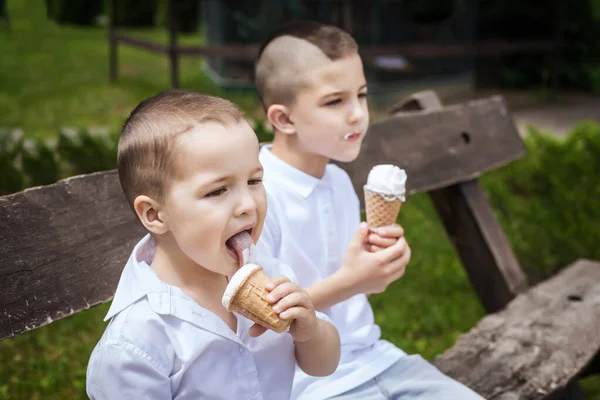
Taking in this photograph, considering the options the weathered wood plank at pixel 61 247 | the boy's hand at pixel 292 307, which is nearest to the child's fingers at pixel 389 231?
the boy's hand at pixel 292 307

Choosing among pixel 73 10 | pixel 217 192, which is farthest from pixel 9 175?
pixel 73 10

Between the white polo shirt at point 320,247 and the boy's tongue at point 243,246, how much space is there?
465 millimetres

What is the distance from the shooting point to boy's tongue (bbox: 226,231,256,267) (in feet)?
4.96

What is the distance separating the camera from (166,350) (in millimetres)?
1515

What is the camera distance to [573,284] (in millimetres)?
3213

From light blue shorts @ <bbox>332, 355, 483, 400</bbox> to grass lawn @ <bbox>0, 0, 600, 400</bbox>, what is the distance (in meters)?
1.61

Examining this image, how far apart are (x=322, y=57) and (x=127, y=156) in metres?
0.73

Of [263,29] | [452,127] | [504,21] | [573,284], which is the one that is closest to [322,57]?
[452,127]

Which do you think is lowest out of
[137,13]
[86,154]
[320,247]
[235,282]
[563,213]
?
[137,13]

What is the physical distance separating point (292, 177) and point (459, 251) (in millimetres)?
1604

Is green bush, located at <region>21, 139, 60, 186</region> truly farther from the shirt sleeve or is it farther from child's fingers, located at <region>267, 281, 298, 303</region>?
child's fingers, located at <region>267, 281, 298, 303</region>

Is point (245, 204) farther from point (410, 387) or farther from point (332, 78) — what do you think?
point (410, 387)

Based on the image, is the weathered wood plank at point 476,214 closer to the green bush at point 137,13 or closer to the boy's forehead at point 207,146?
the boy's forehead at point 207,146

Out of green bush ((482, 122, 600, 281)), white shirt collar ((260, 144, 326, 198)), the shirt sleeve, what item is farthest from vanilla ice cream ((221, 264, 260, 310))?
green bush ((482, 122, 600, 281))
